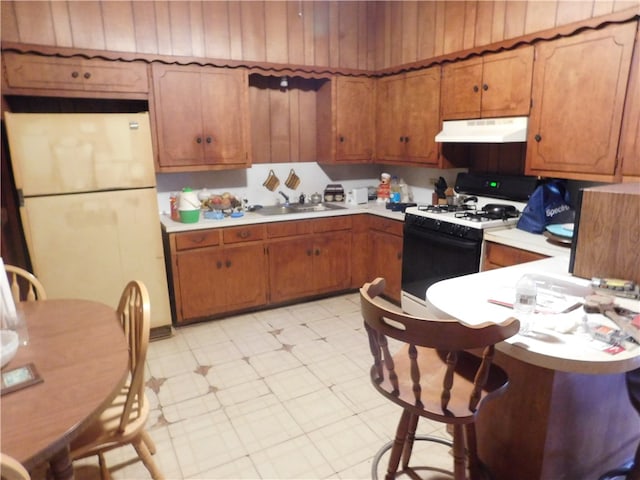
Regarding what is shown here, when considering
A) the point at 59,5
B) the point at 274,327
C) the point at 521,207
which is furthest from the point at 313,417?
the point at 59,5

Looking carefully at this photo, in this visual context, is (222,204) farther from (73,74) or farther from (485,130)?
(485,130)

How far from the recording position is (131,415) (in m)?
1.55

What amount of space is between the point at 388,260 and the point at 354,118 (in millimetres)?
1356

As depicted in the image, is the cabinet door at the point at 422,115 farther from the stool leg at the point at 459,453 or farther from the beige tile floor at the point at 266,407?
the stool leg at the point at 459,453

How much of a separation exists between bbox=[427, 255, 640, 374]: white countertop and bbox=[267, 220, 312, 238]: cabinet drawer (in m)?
2.02

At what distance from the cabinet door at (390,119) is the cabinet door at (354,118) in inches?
3.0

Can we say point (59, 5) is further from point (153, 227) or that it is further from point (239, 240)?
point (239, 240)

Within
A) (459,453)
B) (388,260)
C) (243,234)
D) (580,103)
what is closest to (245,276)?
(243,234)

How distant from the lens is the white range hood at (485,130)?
2734 mm

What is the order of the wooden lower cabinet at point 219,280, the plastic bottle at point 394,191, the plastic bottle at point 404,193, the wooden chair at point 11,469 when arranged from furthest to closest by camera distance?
1. the plastic bottle at point 404,193
2. the plastic bottle at point 394,191
3. the wooden lower cabinet at point 219,280
4. the wooden chair at point 11,469

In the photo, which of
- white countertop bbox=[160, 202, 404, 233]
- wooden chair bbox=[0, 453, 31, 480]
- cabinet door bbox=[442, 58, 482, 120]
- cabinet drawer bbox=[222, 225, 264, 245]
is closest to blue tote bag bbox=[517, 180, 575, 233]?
cabinet door bbox=[442, 58, 482, 120]

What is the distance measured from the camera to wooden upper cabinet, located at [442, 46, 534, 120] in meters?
2.69

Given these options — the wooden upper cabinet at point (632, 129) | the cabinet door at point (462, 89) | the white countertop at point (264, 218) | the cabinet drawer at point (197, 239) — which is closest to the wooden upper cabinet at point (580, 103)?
the wooden upper cabinet at point (632, 129)

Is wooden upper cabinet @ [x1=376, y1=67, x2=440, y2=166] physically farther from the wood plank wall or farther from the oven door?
the oven door
